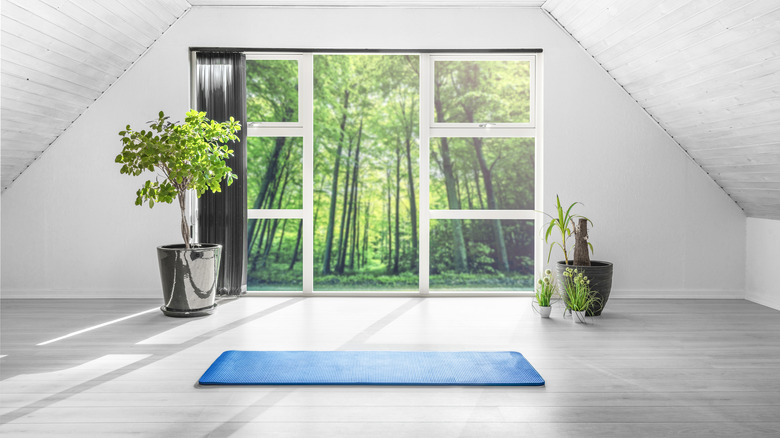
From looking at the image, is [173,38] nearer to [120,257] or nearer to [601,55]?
[120,257]

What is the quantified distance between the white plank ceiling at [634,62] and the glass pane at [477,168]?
3505 mm

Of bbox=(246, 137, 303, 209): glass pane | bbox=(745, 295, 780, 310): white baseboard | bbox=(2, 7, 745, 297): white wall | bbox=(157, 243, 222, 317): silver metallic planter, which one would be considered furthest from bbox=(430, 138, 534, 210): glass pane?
bbox=(157, 243, 222, 317): silver metallic planter

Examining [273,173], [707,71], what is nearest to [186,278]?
[273,173]

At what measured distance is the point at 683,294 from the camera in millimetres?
5172

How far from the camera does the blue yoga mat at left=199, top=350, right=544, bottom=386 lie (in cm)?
285

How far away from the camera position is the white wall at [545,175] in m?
5.09

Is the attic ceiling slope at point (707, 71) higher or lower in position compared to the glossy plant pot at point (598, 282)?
higher

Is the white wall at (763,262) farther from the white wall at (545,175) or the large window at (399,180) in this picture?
the large window at (399,180)

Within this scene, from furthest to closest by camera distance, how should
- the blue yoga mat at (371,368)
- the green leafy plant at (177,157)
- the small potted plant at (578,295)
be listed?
the small potted plant at (578,295) → the green leafy plant at (177,157) → the blue yoga mat at (371,368)

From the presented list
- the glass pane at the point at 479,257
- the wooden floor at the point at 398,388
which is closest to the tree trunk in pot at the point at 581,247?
the wooden floor at the point at 398,388

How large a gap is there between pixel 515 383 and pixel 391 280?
19.8 feet

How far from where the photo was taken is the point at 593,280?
14.4 feet

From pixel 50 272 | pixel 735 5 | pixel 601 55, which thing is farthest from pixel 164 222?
pixel 735 5

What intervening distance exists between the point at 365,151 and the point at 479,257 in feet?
8.02
